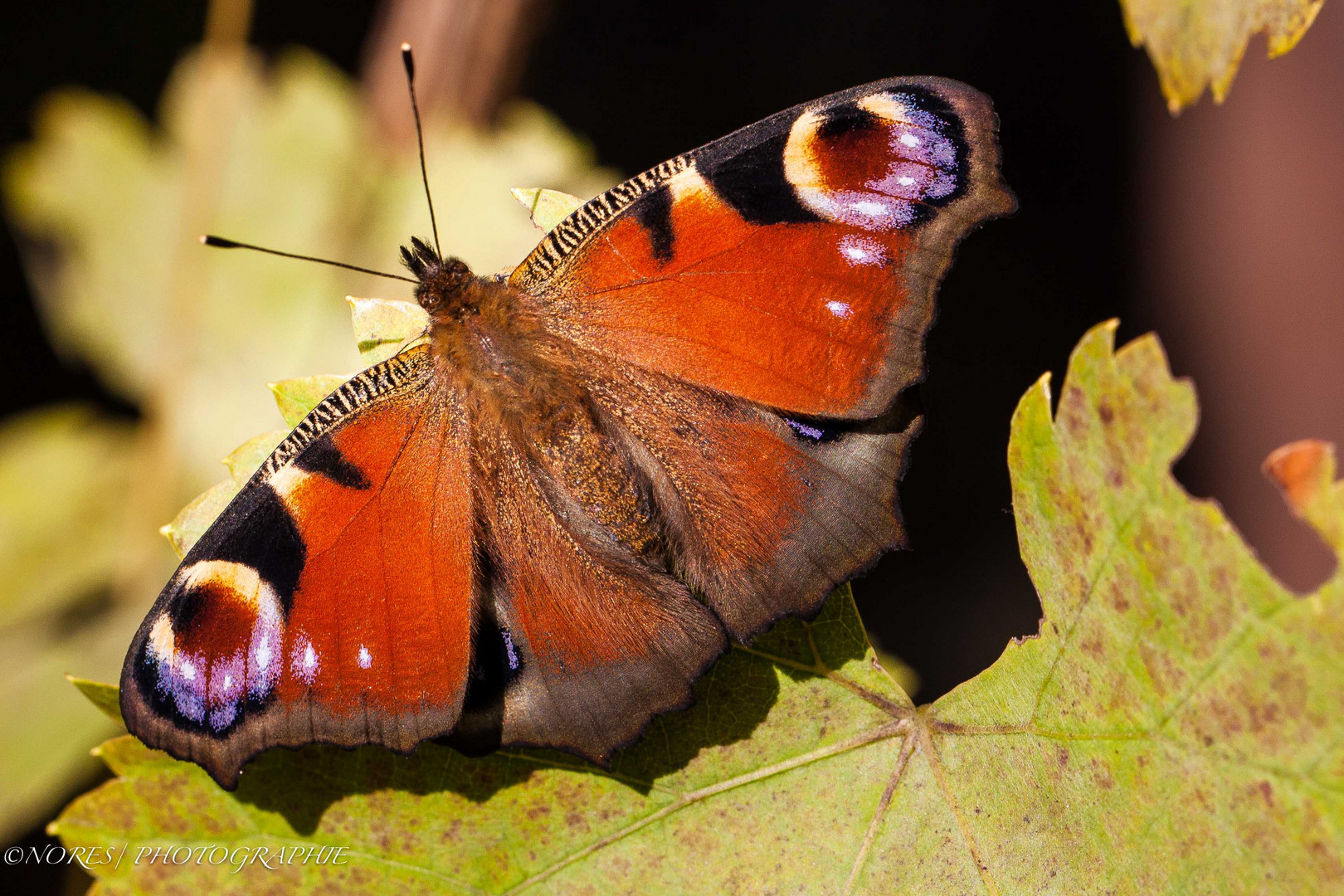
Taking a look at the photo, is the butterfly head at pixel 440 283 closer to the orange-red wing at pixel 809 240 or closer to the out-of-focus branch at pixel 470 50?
the orange-red wing at pixel 809 240

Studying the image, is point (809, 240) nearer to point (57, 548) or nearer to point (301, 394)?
point (301, 394)

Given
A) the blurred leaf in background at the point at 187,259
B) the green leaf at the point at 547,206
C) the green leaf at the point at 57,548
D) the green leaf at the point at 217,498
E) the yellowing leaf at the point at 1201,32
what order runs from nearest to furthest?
1. the yellowing leaf at the point at 1201,32
2. the green leaf at the point at 217,498
3. the green leaf at the point at 547,206
4. the green leaf at the point at 57,548
5. the blurred leaf in background at the point at 187,259

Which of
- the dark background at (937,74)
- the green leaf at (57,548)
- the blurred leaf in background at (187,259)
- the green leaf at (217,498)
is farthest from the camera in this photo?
the dark background at (937,74)

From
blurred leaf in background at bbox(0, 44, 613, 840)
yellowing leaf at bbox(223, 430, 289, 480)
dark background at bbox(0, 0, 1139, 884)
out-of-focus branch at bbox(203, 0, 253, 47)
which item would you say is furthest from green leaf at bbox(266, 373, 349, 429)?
dark background at bbox(0, 0, 1139, 884)

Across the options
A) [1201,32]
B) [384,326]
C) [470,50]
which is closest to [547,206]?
[384,326]

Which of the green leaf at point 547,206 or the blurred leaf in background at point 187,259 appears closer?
the green leaf at point 547,206

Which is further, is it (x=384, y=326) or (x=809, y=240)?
(x=384, y=326)

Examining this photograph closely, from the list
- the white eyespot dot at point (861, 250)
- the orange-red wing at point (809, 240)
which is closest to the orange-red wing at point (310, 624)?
the orange-red wing at point (809, 240)

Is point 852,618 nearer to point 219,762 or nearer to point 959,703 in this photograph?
point 959,703
